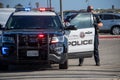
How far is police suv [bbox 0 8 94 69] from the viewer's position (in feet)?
41.0

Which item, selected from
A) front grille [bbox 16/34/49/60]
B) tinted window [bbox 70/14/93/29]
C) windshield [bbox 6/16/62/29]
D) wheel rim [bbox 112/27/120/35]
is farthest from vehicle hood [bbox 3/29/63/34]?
wheel rim [bbox 112/27/120/35]

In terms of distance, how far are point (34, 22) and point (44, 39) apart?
4.81 ft

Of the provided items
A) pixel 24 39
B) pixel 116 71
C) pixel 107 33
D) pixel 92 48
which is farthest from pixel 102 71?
pixel 107 33

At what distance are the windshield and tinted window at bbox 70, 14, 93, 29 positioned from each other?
61 cm

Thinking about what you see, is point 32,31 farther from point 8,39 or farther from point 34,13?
point 34,13

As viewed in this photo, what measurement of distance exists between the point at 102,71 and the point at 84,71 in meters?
0.51

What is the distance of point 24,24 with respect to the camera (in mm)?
13797

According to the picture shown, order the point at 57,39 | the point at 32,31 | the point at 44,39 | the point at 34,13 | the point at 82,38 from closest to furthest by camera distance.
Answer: the point at 44,39 < the point at 57,39 < the point at 32,31 < the point at 82,38 < the point at 34,13

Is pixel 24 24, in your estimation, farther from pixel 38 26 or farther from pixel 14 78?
pixel 14 78

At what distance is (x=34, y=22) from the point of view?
13.9 m

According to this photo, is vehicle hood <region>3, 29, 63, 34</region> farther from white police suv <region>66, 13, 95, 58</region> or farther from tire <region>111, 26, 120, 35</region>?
tire <region>111, 26, 120, 35</region>

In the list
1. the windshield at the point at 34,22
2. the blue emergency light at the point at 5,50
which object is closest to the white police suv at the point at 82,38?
the windshield at the point at 34,22

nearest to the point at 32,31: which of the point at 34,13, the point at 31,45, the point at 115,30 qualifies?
the point at 31,45

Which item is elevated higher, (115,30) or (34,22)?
(34,22)
